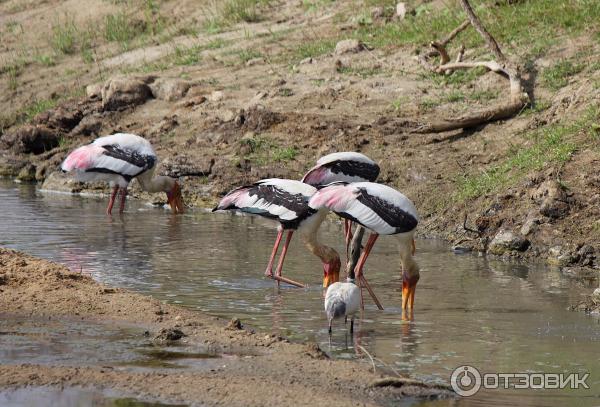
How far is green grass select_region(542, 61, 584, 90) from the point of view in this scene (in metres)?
12.6

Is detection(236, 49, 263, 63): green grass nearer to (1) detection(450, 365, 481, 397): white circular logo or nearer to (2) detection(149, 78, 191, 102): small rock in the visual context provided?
(2) detection(149, 78, 191, 102): small rock

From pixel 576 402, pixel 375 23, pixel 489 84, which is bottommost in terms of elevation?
pixel 576 402

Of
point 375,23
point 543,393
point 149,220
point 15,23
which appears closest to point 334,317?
point 543,393

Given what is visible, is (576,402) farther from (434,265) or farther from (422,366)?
(434,265)

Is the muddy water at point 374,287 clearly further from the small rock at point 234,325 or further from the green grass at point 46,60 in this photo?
the green grass at point 46,60

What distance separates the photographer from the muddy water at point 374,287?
664 centimetres

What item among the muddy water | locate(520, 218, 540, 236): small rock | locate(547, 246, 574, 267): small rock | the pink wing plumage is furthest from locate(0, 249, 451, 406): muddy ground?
the pink wing plumage

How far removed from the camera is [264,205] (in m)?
8.90

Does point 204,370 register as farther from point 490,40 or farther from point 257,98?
point 257,98

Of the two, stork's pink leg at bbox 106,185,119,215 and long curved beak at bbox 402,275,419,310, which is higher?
stork's pink leg at bbox 106,185,119,215

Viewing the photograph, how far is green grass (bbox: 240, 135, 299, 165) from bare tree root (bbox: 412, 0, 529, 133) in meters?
1.40

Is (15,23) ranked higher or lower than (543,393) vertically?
higher

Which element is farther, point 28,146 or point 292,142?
point 28,146

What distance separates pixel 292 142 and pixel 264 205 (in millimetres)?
4432
